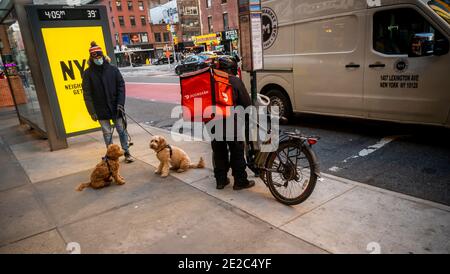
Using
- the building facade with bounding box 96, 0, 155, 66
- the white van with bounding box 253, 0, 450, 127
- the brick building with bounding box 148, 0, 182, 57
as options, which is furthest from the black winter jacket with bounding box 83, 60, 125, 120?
the brick building with bounding box 148, 0, 182, 57

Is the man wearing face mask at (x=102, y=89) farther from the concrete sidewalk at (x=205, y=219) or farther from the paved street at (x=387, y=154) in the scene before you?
the paved street at (x=387, y=154)

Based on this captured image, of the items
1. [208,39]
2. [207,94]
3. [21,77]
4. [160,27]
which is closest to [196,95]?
[207,94]

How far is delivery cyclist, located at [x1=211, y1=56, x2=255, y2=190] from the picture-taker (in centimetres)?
386

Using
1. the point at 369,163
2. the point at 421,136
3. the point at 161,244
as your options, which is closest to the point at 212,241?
the point at 161,244

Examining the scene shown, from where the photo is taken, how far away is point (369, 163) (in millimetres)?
4914

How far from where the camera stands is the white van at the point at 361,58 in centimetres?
503

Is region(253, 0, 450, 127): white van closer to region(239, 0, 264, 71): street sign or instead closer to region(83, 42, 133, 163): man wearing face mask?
region(239, 0, 264, 71): street sign

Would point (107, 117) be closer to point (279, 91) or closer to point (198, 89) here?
point (198, 89)

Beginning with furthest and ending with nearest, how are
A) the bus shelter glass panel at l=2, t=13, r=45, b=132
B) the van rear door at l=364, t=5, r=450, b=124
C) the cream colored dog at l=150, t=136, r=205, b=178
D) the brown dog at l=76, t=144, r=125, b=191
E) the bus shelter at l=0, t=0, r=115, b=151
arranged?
1. the bus shelter glass panel at l=2, t=13, r=45, b=132
2. the bus shelter at l=0, t=0, r=115, b=151
3. the van rear door at l=364, t=5, r=450, b=124
4. the cream colored dog at l=150, t=136, r=205, b=178
5. the brown dog at l=76, t=144, r=125, b=191

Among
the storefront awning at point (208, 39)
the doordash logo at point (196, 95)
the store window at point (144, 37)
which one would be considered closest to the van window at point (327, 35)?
the doordash logo at point (196, 95)

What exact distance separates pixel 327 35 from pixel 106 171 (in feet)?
15.6

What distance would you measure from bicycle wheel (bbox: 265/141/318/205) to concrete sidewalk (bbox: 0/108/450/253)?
0.16 meters

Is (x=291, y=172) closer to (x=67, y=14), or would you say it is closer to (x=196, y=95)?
(x=196, y=95)

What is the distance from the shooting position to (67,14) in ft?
21.8
